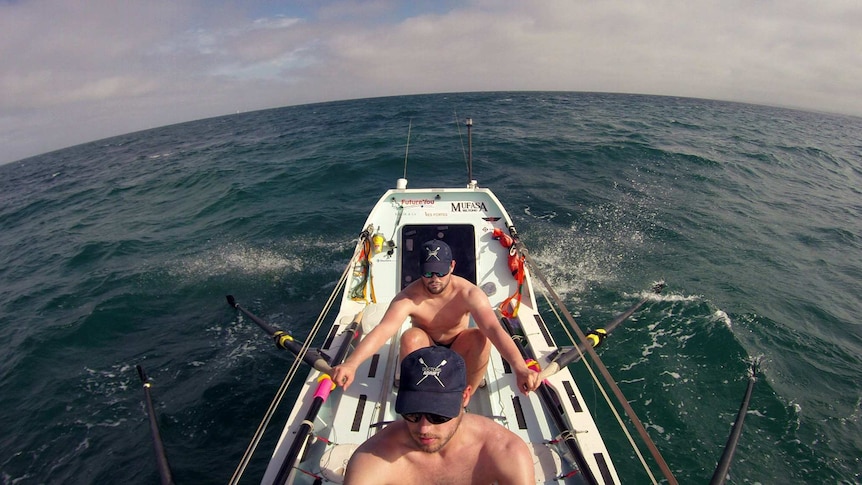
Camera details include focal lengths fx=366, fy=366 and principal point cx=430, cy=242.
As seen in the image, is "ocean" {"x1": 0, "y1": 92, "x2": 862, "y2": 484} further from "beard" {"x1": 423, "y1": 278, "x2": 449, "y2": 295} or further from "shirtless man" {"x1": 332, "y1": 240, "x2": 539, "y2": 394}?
"beard" {"x1": 423, "y1": 278, "x2": 449, "y2": 295}

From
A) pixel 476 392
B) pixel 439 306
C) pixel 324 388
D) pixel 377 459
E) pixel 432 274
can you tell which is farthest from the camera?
pixel 476 392

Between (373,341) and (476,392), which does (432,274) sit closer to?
(373,341)

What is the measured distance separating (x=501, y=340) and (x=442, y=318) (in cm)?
85

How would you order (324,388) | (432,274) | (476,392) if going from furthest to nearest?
(476,392) → (324,388) → (432,274)

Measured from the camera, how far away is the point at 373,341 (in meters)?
3.75

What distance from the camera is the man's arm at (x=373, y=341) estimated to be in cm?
338

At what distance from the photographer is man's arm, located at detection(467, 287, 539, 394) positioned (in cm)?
330

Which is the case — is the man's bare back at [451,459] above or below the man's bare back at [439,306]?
below

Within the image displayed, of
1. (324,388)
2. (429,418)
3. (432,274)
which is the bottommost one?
(324,388)

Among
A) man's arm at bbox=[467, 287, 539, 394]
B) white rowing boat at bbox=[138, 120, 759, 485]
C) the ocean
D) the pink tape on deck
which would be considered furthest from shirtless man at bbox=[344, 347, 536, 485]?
the ocean

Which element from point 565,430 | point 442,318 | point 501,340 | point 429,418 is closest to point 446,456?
point 429,418

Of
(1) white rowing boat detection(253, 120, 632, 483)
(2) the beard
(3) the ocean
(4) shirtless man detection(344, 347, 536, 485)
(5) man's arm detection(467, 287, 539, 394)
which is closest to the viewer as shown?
(4) shirtless man detection(344, 347, 536, 485)

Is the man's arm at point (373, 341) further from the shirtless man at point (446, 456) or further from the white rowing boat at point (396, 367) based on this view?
the shirtless man at point (446, 456)

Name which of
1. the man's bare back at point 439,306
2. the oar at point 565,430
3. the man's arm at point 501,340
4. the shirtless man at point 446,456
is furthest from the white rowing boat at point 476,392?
the man's bare back at point 439,306
